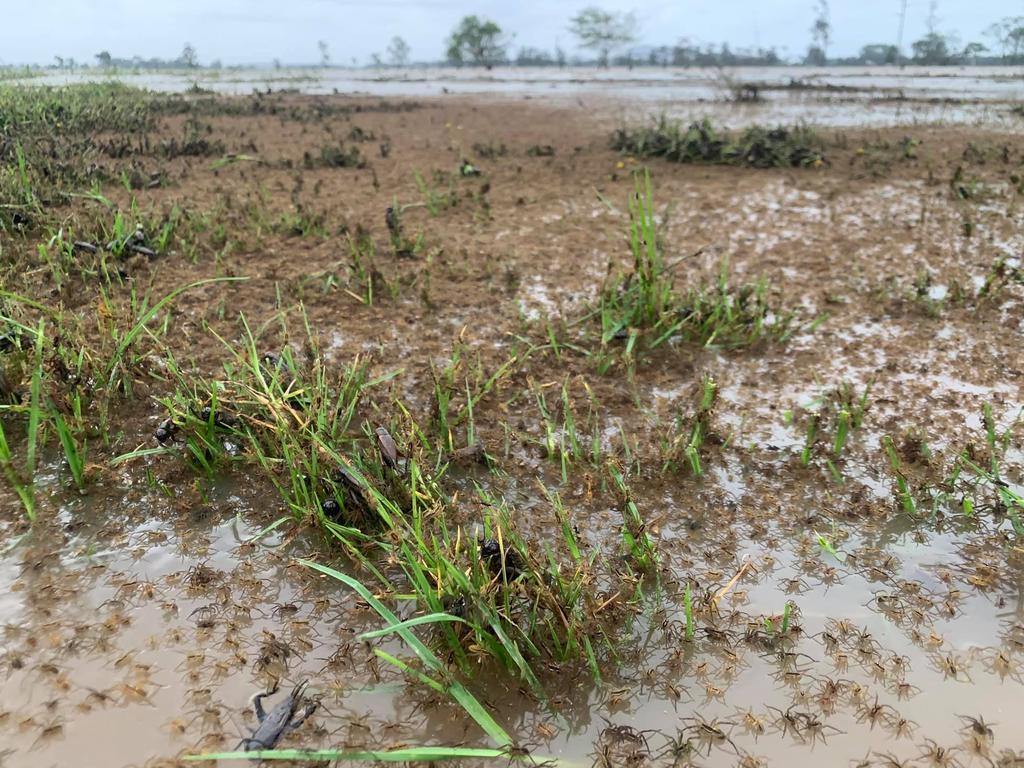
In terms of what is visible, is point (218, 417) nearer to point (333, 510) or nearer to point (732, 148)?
point (333, 510)

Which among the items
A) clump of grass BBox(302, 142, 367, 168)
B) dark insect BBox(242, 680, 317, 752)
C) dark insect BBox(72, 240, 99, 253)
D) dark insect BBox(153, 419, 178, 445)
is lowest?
dark insect BBox(242, 680, 317, 752)

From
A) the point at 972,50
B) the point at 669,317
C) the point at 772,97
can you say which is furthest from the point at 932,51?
the point at 669,317

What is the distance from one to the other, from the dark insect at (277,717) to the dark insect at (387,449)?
0.79m

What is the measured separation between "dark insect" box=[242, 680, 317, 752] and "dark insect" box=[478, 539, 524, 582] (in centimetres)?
55

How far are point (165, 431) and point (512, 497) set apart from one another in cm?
130

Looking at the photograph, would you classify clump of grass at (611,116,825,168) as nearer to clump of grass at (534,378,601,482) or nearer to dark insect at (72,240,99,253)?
clump of grass at (534,378,601,482)

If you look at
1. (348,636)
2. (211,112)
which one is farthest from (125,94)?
(348,636)

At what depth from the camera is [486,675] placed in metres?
1.72

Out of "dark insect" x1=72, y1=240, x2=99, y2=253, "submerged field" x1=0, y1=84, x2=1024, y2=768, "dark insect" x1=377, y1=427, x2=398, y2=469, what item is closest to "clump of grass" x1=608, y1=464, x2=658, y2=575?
"submerged field" x1=0, y1=84, x2=1024, y2=768

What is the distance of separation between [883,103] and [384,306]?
14914 millimetres

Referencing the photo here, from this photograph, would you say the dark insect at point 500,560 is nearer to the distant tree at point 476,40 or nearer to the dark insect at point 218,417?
the dark insect at point 218,417

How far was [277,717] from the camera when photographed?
157 cm

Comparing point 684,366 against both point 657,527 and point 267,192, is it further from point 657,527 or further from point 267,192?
point 267,192

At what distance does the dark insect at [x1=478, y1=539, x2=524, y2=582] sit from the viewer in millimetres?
1879
